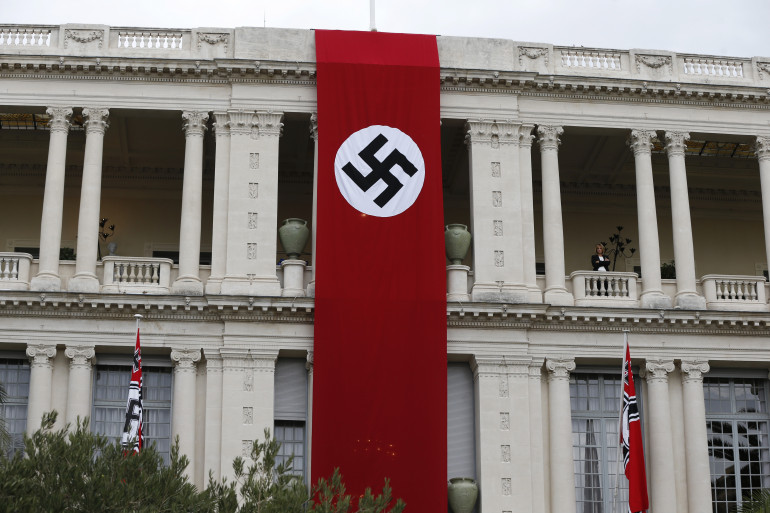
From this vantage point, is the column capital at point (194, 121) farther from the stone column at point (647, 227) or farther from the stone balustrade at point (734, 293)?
the stone balustrade at point (734, 293)

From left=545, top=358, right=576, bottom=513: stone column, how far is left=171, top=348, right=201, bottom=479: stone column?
1027 centimetres

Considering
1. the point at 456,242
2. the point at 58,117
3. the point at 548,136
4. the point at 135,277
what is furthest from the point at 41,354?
the point at 548,136

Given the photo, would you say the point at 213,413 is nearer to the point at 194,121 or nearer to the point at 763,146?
the point at 194,121

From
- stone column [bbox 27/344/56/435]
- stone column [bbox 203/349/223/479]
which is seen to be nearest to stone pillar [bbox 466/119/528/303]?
stone column [bbox 203/349/223/479]

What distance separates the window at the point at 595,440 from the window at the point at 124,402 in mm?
12077

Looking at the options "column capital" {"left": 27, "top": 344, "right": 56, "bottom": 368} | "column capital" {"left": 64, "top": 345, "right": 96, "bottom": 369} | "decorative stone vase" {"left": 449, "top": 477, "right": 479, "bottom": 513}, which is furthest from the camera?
"column capital" {"left": 64, "top": 345, "right": 96, "bottom": 369}

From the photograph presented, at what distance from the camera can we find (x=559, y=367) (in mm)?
37562

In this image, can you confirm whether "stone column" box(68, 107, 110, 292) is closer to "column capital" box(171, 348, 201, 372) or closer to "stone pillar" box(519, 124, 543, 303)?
"column capital" box(171, 348, 201, 372)

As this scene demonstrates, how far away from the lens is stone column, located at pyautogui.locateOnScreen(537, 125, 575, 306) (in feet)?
126

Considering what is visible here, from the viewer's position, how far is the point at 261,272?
3738cm

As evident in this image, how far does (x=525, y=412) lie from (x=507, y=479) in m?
2.00

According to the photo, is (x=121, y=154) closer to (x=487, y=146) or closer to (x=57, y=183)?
(x=57, y=183)

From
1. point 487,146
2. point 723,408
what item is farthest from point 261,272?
point 723,408

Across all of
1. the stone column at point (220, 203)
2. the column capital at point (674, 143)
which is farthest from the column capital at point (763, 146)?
the stone column at point (220, 203)
